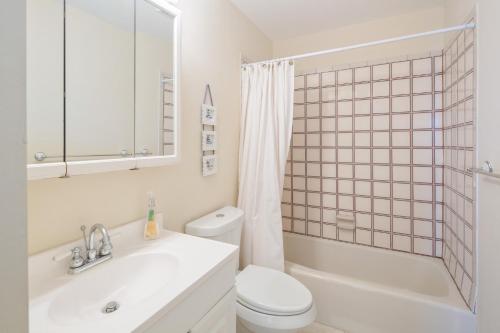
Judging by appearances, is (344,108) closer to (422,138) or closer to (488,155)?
(422,138)

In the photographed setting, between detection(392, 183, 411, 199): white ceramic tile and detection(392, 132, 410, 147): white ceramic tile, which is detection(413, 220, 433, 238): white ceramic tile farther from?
detection(392, 132, 410, 147): white ceramic tile

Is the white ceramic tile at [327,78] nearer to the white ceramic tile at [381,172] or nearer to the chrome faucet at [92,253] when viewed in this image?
the white ceramic tile at [381,172]

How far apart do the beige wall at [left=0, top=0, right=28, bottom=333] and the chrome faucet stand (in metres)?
0.65

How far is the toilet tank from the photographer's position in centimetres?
133

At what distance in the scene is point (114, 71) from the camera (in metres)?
0.98

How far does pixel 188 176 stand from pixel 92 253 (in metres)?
0.64

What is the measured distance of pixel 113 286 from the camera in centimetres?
88

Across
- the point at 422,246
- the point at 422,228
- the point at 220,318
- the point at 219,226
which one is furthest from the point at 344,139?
the point at 220,318

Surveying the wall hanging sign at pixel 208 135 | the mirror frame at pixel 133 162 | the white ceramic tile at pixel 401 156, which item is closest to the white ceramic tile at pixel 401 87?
the white ceramic tile at pixel 401 156

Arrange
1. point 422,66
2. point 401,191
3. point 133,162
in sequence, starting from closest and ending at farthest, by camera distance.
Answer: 1. point 133,162
2. point 422,66
3. point 401,191

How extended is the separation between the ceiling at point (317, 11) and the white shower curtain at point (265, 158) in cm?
48

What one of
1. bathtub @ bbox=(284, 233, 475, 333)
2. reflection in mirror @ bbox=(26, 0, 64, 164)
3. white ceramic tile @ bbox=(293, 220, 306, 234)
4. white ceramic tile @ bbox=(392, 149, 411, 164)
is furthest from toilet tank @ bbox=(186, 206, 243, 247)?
white ceramic tile @ bbox=(392, 149, 411, 164)

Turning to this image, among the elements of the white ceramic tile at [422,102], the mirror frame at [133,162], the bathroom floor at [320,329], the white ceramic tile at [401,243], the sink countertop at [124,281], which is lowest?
the bathroom floor at [320,329]

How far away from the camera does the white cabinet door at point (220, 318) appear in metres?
0.83
